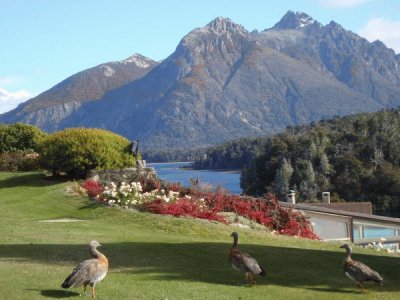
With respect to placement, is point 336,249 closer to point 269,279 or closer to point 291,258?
point 291,258

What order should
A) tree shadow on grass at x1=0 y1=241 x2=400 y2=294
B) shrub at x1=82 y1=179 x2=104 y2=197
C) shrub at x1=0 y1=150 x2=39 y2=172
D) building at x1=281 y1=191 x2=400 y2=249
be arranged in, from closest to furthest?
tree shadow on grass at x1=0 y1=241 x2=400 y2=294 < shrub at x1=82 y1=179 x2=104 y2=197 < shrub at x1=0 y1=150 x2=39 y2=172 < building at x1=281 y1=191 x2=400 y2=249

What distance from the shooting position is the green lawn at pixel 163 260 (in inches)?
398

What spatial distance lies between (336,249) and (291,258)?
3116 millimetres

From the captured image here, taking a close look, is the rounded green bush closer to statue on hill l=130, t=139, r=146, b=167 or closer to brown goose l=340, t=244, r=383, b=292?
statue on hill l=130, t=139, r=146, b=167

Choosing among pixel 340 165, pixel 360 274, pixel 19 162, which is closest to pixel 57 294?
pixel 360 274

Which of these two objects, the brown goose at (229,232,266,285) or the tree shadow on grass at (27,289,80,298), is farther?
the brown goose at (229,232,266,285)

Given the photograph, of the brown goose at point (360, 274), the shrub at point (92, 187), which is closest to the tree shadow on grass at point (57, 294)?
the brown goose at point (360, 274)

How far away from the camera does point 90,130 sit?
984 inches

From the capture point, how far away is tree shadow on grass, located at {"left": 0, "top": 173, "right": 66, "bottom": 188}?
23.8 meters

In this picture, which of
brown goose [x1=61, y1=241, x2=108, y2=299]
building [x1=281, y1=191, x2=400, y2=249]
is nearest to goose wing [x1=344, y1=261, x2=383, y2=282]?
brown goose [x1=61, y1=241, x2=108, y2=299]

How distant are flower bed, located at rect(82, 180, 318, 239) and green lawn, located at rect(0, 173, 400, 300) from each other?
2.59ft

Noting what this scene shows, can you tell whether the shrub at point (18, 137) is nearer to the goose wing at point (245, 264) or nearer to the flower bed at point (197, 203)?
the flower bed at point (197, 203)

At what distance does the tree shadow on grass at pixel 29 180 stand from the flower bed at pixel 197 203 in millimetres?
2709

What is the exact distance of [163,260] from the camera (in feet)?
40.5
